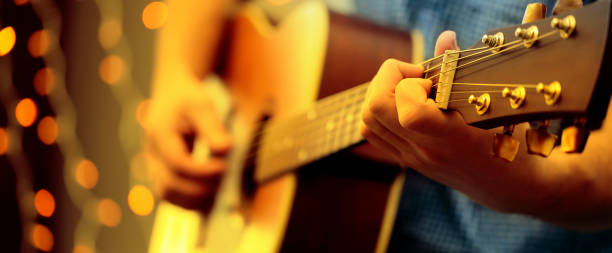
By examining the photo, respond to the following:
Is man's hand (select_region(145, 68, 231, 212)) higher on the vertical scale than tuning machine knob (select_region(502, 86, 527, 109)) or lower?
lower

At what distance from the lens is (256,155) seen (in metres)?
0.80

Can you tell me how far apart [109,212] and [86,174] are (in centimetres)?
12

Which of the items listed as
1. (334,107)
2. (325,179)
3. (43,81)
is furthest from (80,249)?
(334,107)

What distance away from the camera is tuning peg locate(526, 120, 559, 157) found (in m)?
0.33

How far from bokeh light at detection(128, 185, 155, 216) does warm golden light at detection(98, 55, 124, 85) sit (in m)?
0.29

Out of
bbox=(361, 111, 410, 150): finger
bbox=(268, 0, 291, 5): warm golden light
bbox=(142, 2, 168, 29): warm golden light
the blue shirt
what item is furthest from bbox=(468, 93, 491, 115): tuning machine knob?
bbox=(142, 2, 168, 29): warm golden light

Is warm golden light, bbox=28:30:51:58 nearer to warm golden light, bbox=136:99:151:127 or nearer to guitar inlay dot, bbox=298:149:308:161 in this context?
warm golden light, bbox=136:99:151:127

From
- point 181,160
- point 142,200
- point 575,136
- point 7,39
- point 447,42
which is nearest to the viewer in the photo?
point 575,136

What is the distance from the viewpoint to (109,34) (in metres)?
1.39

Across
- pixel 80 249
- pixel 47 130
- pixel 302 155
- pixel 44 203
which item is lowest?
pixel 80 249

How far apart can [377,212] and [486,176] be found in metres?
0.24

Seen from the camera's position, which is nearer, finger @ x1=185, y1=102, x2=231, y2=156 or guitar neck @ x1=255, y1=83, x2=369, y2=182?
guitar neck @ x1=255, y1=83, x2=369, y2=182

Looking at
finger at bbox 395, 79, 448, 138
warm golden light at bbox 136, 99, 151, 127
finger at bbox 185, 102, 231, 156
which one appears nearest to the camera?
finger at bbox 395, 79, 448, 138

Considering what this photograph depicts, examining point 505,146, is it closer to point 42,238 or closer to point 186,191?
point 186,191
